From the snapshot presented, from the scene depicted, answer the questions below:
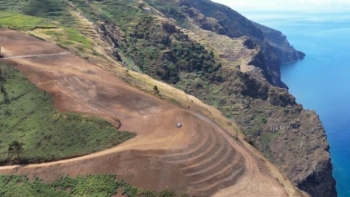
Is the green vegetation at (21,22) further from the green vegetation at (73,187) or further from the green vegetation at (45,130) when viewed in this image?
the green vegetation at (73,187)

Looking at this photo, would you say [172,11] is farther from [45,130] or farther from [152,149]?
[152,149]

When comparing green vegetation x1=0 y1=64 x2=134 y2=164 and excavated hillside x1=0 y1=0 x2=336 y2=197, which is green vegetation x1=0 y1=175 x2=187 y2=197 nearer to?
green vegetation x1=0 y1=64 x2=134 y2=164

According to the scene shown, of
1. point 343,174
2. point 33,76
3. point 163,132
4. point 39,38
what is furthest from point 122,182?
point 343,174

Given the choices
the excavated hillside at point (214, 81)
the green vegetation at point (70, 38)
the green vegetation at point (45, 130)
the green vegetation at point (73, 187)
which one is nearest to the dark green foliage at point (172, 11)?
the excavated hillside at point (214, 81)

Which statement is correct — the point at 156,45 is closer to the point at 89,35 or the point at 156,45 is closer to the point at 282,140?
the point at 89,35

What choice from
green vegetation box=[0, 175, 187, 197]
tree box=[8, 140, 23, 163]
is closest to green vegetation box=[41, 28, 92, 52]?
tree box=[8, 140, 23, 163]
